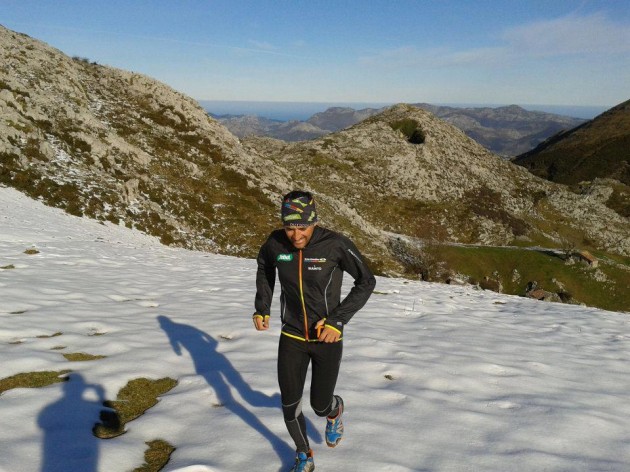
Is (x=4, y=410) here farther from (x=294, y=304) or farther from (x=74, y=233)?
(x=74, y=233)

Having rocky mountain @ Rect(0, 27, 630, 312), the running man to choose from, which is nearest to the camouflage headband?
the running man

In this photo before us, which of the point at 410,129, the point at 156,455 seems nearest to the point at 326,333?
the point at 156,455

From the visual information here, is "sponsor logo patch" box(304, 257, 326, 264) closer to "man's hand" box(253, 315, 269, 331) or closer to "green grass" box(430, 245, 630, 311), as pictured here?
"man's hand" box(253, 315, 269, 331)

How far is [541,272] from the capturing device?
5584 cm

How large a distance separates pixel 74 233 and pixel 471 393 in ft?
82.8

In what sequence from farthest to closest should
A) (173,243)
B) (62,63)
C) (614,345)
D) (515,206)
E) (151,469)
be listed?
1. (515,206)
2. (62,63)
3. (173,243)
4. (614,345)
5. (151,469)

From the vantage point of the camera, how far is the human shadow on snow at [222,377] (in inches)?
266

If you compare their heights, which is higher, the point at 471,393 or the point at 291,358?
the point at 291,358

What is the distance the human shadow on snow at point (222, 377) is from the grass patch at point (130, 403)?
98 cm

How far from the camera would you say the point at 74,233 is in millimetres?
A: 25156

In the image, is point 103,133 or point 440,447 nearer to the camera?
point 440,447

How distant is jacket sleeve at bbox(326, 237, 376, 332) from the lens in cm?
577

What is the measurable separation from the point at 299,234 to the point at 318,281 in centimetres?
78

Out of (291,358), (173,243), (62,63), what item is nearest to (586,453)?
(291,358)
